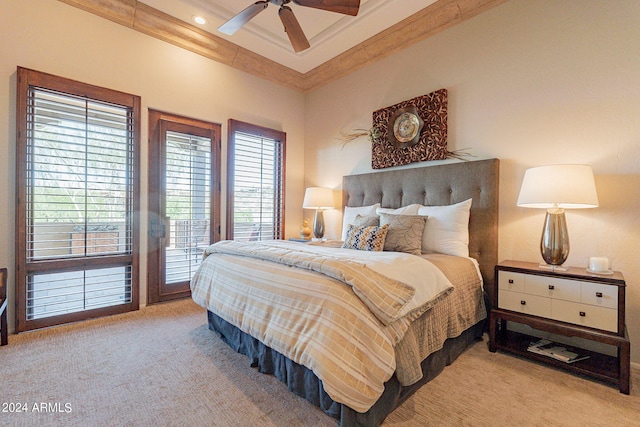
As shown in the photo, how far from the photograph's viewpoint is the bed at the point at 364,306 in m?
1.35

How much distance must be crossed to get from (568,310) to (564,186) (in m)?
0.84

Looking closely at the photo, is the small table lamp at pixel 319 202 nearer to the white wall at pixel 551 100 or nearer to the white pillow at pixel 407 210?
the white pillow at pixel 407 210

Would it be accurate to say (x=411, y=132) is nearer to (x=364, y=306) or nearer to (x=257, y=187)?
(x=257, y=187)

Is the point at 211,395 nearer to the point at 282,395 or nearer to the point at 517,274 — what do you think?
the point at 282,395

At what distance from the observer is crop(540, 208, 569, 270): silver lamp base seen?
6.88ft

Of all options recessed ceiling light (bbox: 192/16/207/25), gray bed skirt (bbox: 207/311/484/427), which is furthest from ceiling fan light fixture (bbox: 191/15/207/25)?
gray bed skirt (bbox: 207/311/484/427)

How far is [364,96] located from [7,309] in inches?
168

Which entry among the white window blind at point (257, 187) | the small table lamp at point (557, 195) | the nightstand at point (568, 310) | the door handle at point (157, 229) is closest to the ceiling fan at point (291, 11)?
the white window blind at point (257, 187)

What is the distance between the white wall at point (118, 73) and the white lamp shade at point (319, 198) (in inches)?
28.7

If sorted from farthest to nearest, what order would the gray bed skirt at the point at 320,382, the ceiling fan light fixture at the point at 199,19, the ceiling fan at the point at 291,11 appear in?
the ceiling fan light fixture at the point at 199,19 < the ceiling fan at the point at 291,11 < the gray bed skirt at the point at 320,382

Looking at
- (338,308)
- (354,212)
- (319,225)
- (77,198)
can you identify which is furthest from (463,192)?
(77,198)

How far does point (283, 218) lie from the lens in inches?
178

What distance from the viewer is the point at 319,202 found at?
3.96 metres

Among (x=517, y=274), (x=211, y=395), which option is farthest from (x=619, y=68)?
(x=211, y=395)
